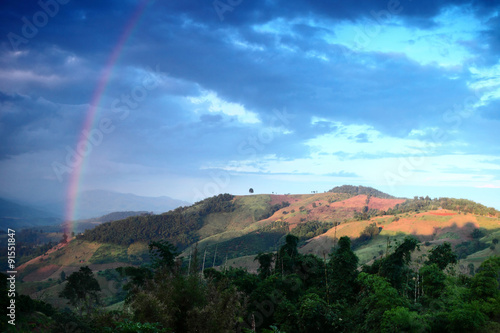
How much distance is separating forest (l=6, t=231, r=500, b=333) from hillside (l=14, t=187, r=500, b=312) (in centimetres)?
3639

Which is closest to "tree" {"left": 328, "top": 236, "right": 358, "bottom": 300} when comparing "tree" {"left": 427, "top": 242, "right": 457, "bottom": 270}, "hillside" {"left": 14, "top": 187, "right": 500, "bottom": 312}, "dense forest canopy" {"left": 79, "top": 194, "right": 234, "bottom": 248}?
"tree" {"left": 427, "top": 242, "right": 457, "bottom": 270}

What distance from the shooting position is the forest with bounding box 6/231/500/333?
30.4 ft

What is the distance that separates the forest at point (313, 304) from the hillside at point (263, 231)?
119 feet

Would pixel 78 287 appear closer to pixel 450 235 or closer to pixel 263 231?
pixel 450 235

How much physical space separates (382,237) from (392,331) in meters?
95.5

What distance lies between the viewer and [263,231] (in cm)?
13662

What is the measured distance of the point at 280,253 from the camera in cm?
2812

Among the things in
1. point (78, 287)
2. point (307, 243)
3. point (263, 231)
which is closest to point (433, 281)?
point (78, 287)

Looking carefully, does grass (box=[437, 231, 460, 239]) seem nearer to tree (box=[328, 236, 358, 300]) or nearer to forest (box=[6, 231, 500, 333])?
forest (box=[6, 231, 500, 333])

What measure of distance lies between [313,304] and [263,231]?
12491 centimetres

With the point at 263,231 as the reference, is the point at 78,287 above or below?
above

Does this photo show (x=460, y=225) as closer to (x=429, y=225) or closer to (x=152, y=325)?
(x=429, y=225)

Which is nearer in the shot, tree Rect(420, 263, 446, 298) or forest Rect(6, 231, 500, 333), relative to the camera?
forest Rect(6, 231, 500, 333)

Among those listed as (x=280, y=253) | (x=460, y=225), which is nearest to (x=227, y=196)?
(x=460, y=225)
